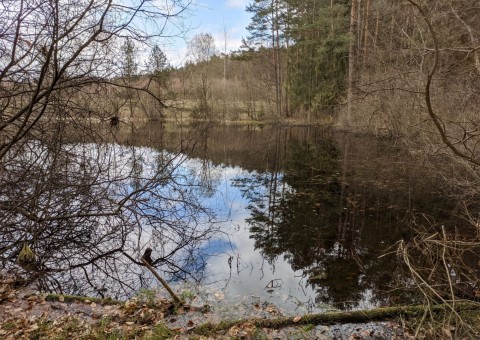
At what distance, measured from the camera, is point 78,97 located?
5047 mm

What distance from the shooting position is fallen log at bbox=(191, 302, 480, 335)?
12.3ft

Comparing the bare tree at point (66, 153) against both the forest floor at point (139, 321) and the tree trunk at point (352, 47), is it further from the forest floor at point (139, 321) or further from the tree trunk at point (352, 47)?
the tree trunk at point (352, 47)

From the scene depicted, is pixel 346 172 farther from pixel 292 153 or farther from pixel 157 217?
pixel 157 217

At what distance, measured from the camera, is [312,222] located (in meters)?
7.76

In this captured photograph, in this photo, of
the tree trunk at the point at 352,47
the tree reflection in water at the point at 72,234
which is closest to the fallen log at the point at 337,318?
the tree reflection in water at the point at 72,234

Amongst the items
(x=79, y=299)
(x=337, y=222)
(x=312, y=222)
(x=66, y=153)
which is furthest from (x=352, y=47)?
(x=79, y=299)

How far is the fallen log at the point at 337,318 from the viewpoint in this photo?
3.74 metres

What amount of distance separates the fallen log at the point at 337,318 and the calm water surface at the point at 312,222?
30cm

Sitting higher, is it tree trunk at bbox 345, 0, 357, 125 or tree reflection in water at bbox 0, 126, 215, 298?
tree trunk at bbox 345, 0, 357, 125

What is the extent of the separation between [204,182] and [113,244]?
553 cm

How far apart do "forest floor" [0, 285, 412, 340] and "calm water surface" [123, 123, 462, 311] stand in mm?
547

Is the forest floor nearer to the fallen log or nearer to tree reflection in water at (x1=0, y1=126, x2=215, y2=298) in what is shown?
the fallen log

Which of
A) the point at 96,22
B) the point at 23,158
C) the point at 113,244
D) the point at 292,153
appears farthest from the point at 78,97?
the point at 292,153

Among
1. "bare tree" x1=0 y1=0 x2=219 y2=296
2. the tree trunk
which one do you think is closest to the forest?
"bare tree" x1=0 y1=0 x2=219 y2=296
